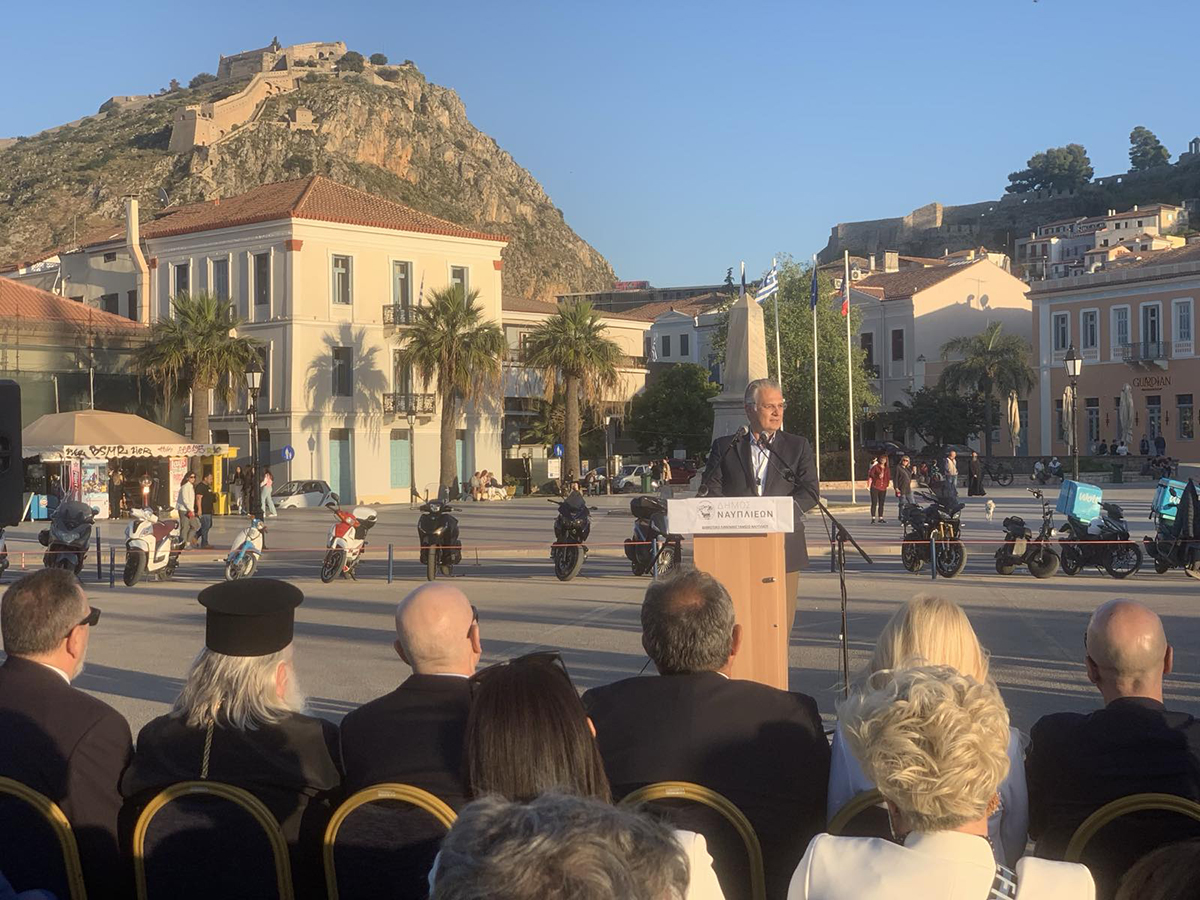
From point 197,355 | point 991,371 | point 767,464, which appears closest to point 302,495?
point 197,355

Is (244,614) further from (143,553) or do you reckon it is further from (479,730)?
(143,553)

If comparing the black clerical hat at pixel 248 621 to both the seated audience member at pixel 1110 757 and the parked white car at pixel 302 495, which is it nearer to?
the seated audience member at pixel 1110 757

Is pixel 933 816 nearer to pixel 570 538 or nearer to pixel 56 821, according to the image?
pixel 56 821

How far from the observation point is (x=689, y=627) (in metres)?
4.05

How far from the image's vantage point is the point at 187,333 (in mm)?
47031

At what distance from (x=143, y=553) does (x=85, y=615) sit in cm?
1657

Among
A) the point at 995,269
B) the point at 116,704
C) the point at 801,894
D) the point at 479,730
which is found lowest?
the point at 116,704

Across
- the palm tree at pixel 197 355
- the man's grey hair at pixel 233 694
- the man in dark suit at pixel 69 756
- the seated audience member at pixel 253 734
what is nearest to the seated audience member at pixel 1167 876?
the seated audience member at pixel 253 734

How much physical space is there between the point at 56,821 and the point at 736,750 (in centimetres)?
179

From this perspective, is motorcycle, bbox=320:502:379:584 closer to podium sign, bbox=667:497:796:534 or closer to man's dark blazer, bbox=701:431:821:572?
man's dark blazer, bbox=701:431:821:572

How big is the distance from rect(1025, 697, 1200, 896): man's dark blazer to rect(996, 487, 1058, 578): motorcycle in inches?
599

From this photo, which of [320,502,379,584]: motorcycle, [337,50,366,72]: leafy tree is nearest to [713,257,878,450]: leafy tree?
[320,502,379,584]: motorcycle

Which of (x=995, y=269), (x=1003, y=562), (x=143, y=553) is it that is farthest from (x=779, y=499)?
(x=995, y=269)

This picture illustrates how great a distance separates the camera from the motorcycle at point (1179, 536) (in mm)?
18078
